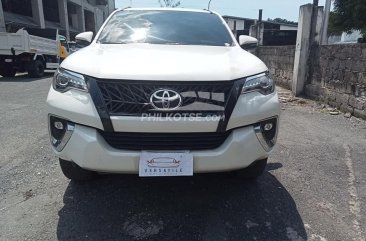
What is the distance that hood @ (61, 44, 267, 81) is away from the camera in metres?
2.54

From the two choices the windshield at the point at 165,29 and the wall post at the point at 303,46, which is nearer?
the windshield at the point at 165,29

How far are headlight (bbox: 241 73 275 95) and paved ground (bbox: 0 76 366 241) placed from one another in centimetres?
99

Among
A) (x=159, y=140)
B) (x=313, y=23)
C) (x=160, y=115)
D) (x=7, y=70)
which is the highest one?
(x=313, y=23)

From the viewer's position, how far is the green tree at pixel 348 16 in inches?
893

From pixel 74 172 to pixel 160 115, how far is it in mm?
1175

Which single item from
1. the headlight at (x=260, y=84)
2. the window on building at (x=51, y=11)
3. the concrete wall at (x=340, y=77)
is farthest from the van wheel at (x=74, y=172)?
the window on building at (x=51, y=11)

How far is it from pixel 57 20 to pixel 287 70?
30.4 metres

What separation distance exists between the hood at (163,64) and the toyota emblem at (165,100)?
0.10 m

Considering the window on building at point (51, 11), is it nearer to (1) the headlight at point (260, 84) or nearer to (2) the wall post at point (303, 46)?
(2) the wall post at point (303, 46)

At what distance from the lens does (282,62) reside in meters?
11.0

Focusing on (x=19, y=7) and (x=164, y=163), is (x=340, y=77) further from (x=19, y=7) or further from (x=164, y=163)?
(x=19, y=7)

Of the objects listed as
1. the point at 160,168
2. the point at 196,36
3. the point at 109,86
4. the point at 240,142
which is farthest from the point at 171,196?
the point at 196,36

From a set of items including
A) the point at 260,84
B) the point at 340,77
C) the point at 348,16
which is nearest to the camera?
the point at 260,84

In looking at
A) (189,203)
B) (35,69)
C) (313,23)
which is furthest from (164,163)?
(35,69)
